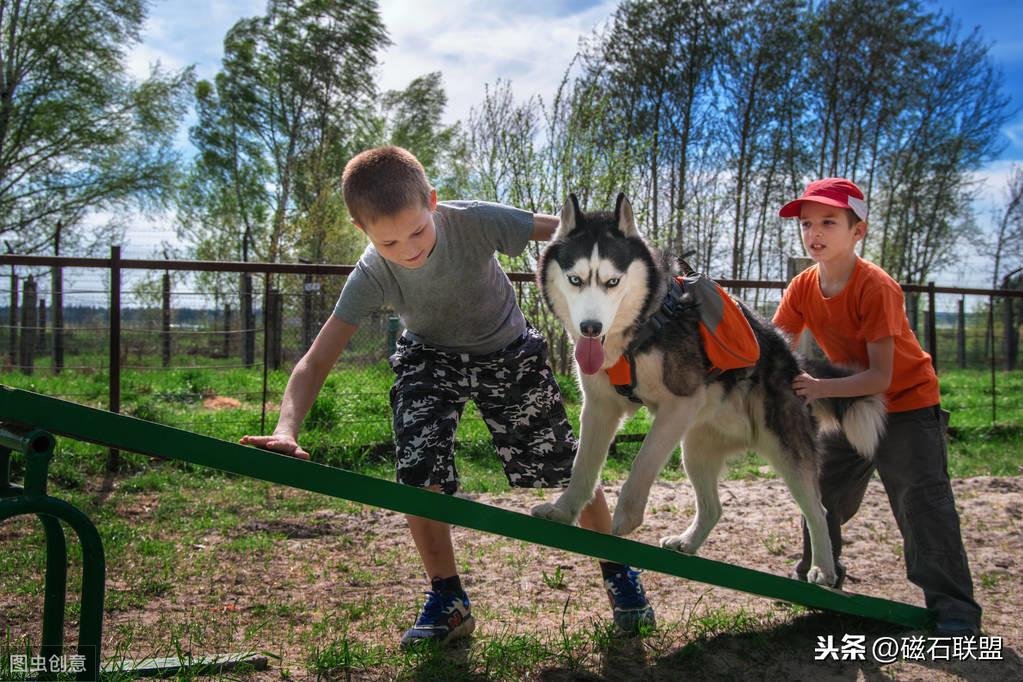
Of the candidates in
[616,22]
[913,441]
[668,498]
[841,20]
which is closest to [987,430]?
[668,498]

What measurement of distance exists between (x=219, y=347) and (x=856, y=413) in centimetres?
910

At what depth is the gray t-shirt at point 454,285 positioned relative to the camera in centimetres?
291

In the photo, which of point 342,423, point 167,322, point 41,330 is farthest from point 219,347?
point 342,423

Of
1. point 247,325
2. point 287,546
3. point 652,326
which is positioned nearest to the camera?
point 652,326

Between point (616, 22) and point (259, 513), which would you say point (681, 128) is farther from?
point (259, 513)

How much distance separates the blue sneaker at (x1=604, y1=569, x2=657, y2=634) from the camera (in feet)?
9.87

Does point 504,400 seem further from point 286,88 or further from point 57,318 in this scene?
point 286,88

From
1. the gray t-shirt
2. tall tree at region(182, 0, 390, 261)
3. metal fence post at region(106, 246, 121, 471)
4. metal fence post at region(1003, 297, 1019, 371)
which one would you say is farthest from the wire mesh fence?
tall tree at region(182, 0, 390, 261)

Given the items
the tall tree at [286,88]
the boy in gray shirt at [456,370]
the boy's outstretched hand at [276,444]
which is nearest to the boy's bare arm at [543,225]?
the boy in gray shirt at [456,370]

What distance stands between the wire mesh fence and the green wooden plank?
14.3 ft

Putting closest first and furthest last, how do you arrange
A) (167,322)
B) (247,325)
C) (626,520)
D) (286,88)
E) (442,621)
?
1. (626,520)
2. (442,621)
3. (247,325)
4. (167,322)
5. (286,88)

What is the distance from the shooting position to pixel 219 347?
10195mm

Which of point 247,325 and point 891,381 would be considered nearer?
point 891,381

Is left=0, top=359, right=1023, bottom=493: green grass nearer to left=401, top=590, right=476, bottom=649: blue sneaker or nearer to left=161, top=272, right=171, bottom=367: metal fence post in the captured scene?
left=161, top=272, right=171, bottom=367: metal fence post
